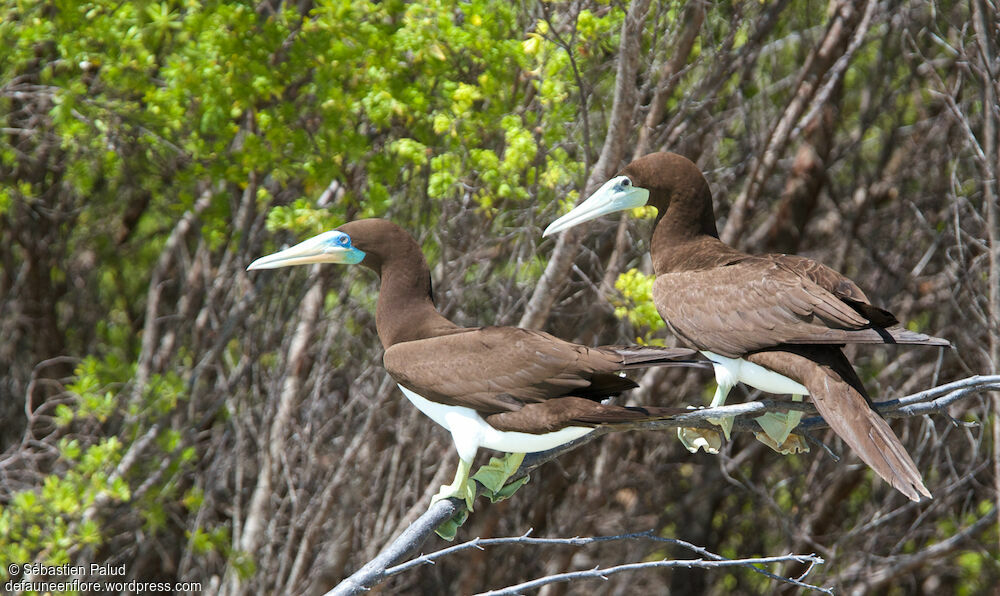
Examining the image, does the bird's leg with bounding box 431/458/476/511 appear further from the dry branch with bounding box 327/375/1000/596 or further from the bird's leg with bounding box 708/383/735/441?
the bird's leg with bounding box 708/383/735/441

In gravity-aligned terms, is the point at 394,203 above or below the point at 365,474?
above

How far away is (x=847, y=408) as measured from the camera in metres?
3.10

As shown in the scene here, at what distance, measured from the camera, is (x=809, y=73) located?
7.47 m

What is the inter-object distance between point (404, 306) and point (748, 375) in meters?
1.17

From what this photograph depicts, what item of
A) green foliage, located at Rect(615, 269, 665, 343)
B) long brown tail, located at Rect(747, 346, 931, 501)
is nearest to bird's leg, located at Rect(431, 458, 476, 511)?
long brown tail, located at Rect(747, 346, 931, 501)

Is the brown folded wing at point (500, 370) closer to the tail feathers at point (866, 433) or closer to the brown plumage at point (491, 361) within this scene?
the brown plumage at point (491, 361)

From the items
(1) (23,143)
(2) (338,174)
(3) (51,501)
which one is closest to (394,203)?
(2) (338,174)

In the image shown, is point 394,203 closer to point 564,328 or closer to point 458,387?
point 564,328

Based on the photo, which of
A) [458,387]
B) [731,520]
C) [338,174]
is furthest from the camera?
[731,520]

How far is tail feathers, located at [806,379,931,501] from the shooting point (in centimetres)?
285

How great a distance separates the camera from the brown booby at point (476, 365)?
3070 millimetres

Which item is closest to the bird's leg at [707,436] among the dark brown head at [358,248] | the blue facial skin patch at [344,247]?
the dark brown head at [358,248]

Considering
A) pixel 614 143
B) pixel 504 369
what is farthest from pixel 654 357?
pixel 614 143

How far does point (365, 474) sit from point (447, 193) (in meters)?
2.45
